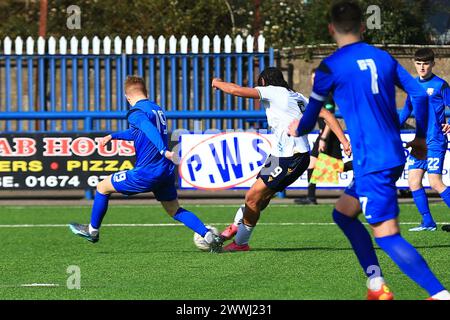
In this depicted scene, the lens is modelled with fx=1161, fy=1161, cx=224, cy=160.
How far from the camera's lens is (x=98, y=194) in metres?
11.5

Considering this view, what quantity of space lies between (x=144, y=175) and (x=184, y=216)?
22.9 inches

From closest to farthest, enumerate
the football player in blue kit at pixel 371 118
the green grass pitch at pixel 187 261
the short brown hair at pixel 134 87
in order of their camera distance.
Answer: the football player in blue kit at pixel 371 118, the green grass pitch at pixel 187 261, the short brown hair at pixel 134 87

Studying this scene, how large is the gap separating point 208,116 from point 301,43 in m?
10.3

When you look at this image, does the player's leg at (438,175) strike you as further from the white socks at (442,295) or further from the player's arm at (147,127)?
the white socks at (442,295)

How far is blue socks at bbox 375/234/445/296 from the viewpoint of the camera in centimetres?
721

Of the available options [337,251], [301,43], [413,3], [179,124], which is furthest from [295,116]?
[301,43]

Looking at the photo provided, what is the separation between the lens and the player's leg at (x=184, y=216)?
11.3 meters

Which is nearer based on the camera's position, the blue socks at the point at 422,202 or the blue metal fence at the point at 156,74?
the blue socks at the point at 422,202

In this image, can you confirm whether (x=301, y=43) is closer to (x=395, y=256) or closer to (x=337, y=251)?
(x=337, y=251)

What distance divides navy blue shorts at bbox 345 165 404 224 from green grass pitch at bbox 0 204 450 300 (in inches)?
42.9

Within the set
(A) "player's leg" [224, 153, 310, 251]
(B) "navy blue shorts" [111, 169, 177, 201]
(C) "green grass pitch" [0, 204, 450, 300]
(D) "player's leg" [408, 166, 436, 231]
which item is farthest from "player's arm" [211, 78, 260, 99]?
(D) "player's leg" [408, 166, 436, 231]

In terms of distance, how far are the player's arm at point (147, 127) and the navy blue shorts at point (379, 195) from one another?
3076 mm

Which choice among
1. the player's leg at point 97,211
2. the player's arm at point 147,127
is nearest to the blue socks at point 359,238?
the player's arm at point 147,127

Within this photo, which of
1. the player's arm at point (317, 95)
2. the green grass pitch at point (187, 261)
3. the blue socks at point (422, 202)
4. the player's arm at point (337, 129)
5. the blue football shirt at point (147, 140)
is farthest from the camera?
the blue socks at point (422, 202)
